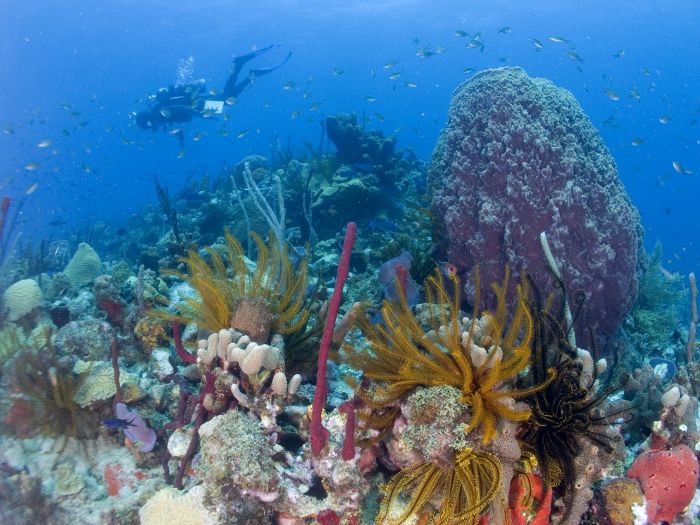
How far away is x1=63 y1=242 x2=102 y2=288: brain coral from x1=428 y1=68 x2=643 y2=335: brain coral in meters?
6.33

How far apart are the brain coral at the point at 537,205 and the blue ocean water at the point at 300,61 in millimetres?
11728

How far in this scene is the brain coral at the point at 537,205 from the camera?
230 inches

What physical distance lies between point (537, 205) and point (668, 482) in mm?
3545

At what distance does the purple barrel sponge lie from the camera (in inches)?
156

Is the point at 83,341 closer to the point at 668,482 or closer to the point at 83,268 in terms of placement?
the point at 83,268

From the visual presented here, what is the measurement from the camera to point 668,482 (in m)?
3.32

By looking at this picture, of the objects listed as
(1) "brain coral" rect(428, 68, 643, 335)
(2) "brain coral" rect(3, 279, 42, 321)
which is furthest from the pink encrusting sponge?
(2) "brain coral" rect(3, 279, 42, 321)

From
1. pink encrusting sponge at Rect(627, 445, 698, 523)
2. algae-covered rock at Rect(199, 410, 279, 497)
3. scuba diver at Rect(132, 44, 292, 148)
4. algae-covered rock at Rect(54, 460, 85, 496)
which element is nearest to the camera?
algae-covered rock at Rect(199, 410, 279, 497)

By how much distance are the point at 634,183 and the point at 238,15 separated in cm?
7863

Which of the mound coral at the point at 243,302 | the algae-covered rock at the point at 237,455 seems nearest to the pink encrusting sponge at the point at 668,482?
the algae-covered rock at the point at 237,455

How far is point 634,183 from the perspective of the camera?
285 ft

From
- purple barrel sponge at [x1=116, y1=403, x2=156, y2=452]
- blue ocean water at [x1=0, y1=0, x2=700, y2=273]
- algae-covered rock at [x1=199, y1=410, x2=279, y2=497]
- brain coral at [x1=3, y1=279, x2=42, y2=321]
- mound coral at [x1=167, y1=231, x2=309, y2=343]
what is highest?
mound coral at [x1=167, y1=231, x2=309, y2=343]

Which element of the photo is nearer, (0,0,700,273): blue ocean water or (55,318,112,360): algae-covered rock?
(55,318,112,360): algae-covered rock

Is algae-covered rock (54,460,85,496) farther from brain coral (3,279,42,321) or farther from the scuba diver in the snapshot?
the scuba diver
